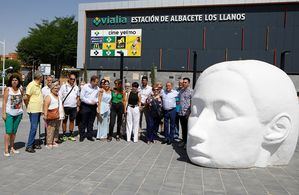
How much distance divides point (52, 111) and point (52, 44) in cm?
3983

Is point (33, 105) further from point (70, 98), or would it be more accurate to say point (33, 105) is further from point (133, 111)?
point (133, 111)

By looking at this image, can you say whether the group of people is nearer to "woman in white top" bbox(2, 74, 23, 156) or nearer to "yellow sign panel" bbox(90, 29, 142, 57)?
"woman in white top" bbox(2, 74, 23, 156)

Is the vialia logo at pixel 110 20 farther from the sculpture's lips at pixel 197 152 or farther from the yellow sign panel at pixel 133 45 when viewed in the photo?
the sculpture's lips at pixel 197 152

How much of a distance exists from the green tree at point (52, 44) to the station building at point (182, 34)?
9657 millimetres

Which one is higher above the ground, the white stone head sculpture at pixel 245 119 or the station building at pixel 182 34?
the station building at pixel 182 34

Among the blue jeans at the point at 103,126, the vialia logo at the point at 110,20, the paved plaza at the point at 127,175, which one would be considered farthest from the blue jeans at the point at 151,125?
the vialia logo at the point at 110,20

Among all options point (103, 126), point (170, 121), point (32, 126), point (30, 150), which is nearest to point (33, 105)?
point (32, 126)

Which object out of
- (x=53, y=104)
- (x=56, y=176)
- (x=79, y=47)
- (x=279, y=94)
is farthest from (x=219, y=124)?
(x=79, y=47)

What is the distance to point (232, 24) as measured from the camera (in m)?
32.1

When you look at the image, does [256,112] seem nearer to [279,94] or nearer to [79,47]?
[279,94]

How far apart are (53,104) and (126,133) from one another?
8.12 ft

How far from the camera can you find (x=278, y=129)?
6.36m

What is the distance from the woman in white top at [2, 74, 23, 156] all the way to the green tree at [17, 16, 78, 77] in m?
40.2

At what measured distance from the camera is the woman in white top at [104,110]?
9.14 m
